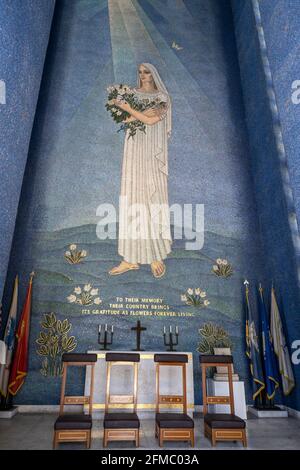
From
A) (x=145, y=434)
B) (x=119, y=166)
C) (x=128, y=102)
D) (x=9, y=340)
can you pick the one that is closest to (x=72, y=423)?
(x=145, y=434)

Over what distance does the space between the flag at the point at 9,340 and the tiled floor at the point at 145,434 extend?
0.50 m

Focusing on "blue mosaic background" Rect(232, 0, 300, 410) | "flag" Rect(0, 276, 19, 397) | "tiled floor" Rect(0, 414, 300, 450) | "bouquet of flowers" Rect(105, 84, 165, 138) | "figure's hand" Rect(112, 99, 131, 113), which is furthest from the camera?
"figure's hand" Rect(112, 99, 131, 113)

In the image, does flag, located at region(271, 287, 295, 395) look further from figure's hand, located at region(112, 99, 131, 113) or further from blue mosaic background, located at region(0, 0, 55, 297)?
figure's hand, located at region(112, 99, 131, 113)

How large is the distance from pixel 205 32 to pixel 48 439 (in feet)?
27.3

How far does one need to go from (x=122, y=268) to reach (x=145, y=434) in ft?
8.53

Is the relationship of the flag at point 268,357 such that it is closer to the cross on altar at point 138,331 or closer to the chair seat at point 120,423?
the cross on altar at point 138,331

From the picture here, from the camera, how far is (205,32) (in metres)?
7.86

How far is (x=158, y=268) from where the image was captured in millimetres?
5941

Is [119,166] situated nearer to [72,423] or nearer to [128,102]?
[128,102]

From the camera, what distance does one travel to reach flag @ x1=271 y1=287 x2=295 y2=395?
5.15 m

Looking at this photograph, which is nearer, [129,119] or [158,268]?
[158,268]

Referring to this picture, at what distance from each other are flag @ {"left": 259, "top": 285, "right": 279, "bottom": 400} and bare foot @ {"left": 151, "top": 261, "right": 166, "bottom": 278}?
1.70 metres

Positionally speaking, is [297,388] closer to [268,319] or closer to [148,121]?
[268,319]
